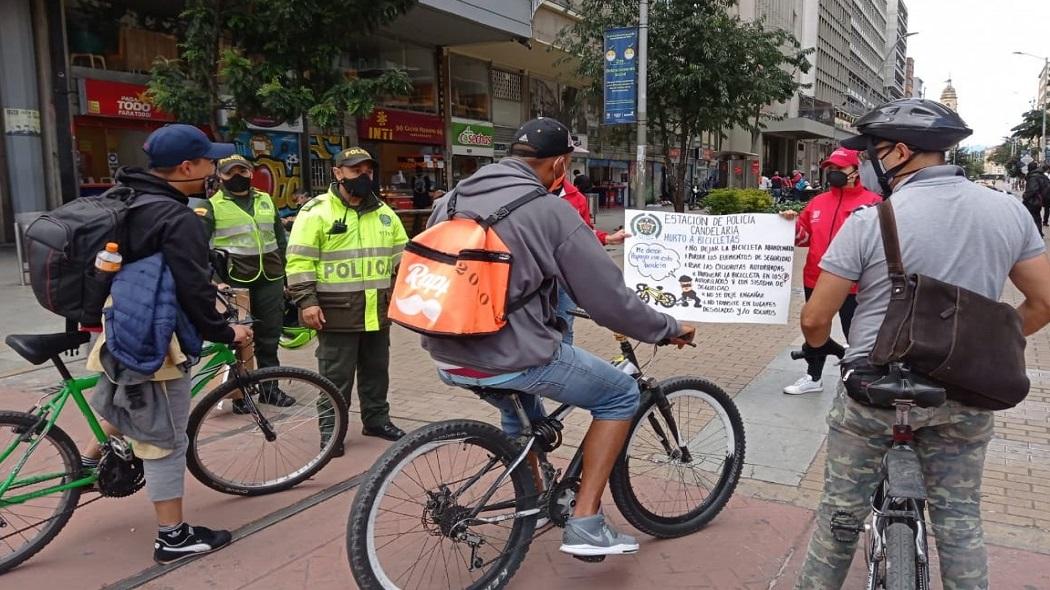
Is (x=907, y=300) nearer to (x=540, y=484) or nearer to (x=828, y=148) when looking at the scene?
(x=540, y=484)

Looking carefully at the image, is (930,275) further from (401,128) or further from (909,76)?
(909,76)

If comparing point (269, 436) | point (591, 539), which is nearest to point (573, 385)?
point (591, 539)

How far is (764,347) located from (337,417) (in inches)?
183

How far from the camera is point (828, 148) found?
76688 mm

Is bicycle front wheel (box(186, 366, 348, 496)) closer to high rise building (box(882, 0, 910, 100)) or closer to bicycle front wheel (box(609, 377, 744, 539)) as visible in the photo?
bicycle front wheel (box(609, 377, 744, 539))

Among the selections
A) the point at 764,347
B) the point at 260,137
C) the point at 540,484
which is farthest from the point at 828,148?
the point at 540,484

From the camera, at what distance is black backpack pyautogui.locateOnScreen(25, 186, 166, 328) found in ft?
9.92

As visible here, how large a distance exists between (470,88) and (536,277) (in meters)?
22.6

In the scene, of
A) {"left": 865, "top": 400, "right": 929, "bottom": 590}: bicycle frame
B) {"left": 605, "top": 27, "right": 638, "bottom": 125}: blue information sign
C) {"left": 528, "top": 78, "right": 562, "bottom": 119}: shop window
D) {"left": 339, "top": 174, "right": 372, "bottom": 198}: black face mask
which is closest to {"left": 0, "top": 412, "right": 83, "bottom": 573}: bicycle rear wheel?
{"left": 339, "top": 174, "right": 372, "bottom": 198}: black face mask

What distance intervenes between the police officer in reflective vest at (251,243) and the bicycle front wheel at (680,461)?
2998mm

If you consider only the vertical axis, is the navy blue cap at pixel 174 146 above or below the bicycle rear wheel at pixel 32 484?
above

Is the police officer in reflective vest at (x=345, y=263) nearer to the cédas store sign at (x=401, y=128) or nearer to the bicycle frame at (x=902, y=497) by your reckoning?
the bicycle frame at (x=902, y=497)

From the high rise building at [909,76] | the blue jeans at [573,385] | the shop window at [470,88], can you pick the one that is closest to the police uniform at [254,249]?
the blue jeans at [573,385]

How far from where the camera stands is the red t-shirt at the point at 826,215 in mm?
5152
